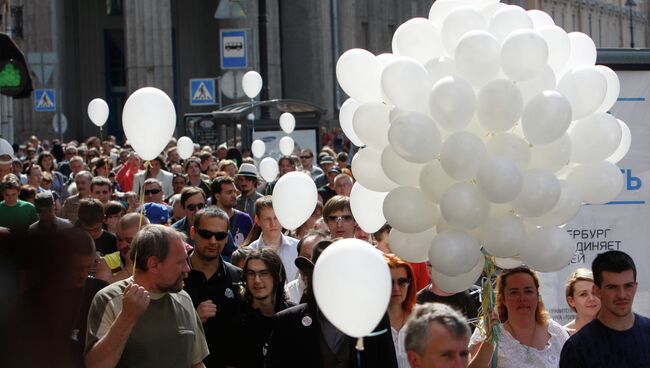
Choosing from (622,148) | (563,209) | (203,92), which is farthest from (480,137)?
(203,92)

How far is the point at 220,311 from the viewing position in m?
7.69

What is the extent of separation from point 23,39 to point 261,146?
23.8 metres

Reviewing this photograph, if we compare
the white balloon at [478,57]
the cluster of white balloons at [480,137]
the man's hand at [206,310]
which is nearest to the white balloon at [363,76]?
the cluster of white balloons at [480,137]

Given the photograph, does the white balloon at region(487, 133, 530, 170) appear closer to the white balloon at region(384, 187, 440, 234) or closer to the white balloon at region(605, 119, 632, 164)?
the white balloon at region(384, 187, 440, 234)

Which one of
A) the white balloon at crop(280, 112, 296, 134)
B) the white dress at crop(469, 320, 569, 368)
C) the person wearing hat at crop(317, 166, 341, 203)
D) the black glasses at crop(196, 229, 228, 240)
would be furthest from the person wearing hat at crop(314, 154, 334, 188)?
the white dress at crop(469, 320, 569, 368)

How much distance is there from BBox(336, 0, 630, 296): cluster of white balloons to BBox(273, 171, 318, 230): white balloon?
281 cm

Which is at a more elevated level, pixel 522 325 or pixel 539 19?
pixel 539 19

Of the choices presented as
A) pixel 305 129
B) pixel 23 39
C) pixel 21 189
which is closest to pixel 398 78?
pixel 21 189

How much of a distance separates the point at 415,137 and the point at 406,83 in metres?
0.30

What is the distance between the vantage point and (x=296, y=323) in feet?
21.8

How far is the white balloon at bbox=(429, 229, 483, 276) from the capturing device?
5.89 m

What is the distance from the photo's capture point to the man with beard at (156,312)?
6.18 meters

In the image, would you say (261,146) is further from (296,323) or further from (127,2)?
(127,2)

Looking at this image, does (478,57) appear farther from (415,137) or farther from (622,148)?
(622,148)
